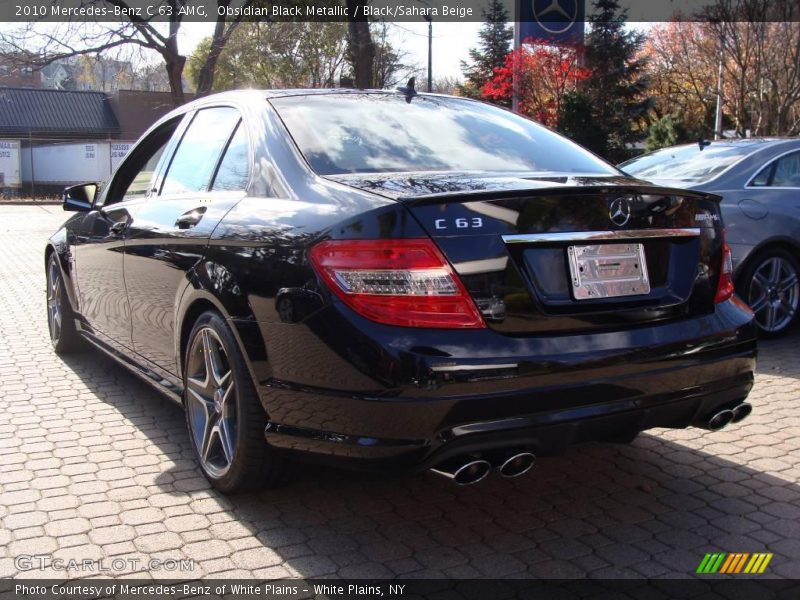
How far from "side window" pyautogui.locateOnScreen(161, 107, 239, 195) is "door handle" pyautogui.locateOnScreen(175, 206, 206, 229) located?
0.57 feet

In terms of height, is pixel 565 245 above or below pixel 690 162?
below

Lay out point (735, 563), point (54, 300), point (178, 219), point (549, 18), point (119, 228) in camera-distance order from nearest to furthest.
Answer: point (735, 563)
point (178, 219)
point (119, 228)
point (54, 300)
point (549, 18)

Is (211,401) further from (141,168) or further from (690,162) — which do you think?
(690,162)

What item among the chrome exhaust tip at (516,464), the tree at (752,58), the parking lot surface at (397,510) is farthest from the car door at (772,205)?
the tree at (752,58)

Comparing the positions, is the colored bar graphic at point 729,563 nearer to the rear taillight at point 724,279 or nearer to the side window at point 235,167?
the rear taillight at point 724,279

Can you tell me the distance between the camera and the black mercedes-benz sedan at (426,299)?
110 inches

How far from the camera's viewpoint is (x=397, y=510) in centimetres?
359

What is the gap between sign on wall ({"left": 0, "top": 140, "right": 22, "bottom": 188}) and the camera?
31.8 metres

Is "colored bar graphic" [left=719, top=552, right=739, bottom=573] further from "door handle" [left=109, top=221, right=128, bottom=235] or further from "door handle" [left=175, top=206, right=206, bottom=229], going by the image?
"door handle" [left=109, top=221, right=128, bottom=235]

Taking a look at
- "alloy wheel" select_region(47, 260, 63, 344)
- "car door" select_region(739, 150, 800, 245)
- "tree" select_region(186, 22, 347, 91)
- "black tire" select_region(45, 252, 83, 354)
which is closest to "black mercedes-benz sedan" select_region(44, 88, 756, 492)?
"black tire" select_region(45, 252, 83, 354)

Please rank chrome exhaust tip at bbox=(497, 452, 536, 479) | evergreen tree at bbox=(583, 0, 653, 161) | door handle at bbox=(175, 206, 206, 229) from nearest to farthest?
1. chrome exhaust tip at bbox=(497, 452, 536, 479)
2. door handle at bbox=(175, 206, 206, 229)
3. evergreen tree at bbox=(583, 0, 653, 161)

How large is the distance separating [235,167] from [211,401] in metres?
1.04

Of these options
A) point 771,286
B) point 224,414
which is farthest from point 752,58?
point 224,414

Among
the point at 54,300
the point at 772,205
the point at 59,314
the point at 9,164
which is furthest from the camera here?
the point at 9,164
